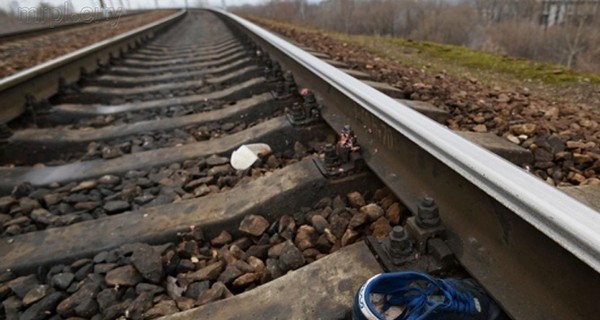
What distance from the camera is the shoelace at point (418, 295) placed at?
1042mm

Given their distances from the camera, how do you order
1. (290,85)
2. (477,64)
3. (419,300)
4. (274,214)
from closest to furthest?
(419,300), (274,214), (290,85), (477,64)

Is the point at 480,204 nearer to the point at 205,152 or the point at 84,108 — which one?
the point at 205,152

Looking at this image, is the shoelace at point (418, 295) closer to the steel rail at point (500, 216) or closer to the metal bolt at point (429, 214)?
the steel rail at point (500, 216)

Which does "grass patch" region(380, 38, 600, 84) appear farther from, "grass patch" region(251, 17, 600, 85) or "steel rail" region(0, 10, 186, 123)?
"steel rail" region(0, 10, 186, 123)

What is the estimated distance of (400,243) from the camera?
51.8 inches

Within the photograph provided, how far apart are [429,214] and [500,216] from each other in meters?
0.24

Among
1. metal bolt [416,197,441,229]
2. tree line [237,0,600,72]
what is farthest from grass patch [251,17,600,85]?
tree line [237,0,600,72]

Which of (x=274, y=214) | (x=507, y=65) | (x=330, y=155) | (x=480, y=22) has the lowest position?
(x=480, y=22)

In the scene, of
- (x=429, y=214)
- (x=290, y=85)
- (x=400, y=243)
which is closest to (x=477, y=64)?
(x=290, y=85)

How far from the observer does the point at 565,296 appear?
98 cm

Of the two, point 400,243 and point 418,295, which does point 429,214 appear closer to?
point 400,243

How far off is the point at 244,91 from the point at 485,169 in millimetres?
2863

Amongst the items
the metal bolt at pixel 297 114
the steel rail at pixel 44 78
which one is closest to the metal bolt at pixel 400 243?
the metal bolt at pixel 297 114

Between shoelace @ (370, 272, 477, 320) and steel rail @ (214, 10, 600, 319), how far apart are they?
0.12 metres
